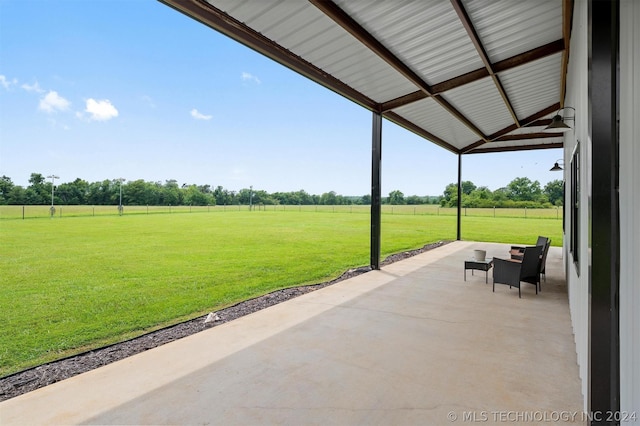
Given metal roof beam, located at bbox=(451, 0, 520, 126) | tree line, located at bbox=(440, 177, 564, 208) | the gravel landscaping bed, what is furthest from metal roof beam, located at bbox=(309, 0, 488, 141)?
tree line, located at bbox=(440, 177, 564, 208)

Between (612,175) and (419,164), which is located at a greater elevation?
(419,164)

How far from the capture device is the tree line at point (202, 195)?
11.2 m

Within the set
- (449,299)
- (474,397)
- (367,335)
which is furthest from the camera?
(449,299)

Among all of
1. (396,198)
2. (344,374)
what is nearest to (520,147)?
(344,374)

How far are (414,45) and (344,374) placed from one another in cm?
411

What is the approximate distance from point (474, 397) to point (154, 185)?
35195mm

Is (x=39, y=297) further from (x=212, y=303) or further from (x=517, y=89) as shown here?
(x=517, y=89)

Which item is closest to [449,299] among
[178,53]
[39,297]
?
[39,297]

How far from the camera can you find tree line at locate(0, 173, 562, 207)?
11227mm

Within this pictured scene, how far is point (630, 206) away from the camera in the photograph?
1.56 m

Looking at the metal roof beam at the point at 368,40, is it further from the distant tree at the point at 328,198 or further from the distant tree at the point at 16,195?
the distant tree at the point at 328,198

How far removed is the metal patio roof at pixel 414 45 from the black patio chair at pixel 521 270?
295 cm

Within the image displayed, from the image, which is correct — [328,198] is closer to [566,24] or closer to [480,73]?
[480,73]

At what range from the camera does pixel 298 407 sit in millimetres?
2266
